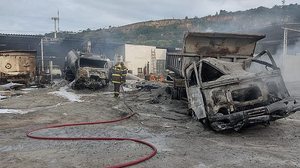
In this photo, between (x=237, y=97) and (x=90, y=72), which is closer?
(x=237, y=97)

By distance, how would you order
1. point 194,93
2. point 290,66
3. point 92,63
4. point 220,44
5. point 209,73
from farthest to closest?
point 290,66, point 92,63, point 220,44, point 209,73, point 194,93

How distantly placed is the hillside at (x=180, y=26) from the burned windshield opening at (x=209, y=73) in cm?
4041

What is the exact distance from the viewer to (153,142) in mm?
6898

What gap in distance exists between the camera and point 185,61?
1149 centimetres

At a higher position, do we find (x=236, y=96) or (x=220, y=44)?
(x=220, y=44)

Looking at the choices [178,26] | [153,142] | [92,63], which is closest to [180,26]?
[178,26]

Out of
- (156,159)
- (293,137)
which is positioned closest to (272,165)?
(156,159)

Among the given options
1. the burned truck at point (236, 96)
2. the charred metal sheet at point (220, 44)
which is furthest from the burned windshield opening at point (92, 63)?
the burned truck at point (236, 96)

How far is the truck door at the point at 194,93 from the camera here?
7.82 meters

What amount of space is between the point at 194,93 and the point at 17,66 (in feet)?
60.6

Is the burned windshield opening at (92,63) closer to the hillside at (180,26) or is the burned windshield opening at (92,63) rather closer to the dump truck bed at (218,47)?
the dump truck bed at (218,47)

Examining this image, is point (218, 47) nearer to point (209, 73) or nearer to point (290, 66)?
point (209, 73)

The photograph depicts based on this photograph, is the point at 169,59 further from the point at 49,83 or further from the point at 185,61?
the point at 49,83

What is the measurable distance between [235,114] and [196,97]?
4.24ft
